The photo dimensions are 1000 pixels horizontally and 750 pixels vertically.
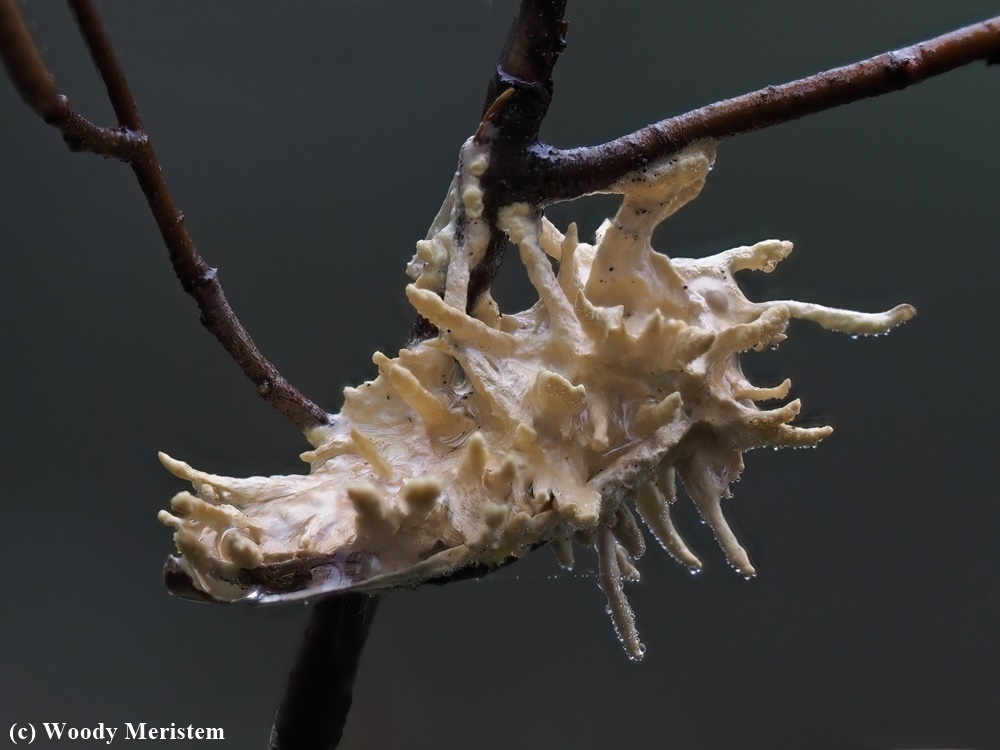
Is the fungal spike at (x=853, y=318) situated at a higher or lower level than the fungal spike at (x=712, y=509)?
higher

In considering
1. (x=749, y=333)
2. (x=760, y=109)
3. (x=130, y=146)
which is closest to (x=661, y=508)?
(x=749, y=333)

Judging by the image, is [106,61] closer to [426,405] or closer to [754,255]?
[426,405]

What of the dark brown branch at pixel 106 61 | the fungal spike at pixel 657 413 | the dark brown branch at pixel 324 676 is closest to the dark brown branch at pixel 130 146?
the dark brown branch at pixel 106 61

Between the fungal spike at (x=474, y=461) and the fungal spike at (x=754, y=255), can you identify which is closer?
the fungal spike at (x=474, y=461)

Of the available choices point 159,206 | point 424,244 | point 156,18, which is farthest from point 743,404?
point 156,18

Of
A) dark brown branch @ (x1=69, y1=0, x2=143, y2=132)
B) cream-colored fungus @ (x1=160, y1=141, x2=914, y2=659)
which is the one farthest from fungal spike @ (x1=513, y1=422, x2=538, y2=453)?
dark brown branch @ (x1=69, y1=0, x2=143, y2=132)

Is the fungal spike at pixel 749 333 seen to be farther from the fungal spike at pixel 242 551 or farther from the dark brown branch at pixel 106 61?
the dark brown branch at pixel 106 61

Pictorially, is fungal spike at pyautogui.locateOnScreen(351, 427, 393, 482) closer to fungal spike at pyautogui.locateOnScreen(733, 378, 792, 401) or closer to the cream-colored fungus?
the cream-colored fungus

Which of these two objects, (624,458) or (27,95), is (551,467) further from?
(27,95)
